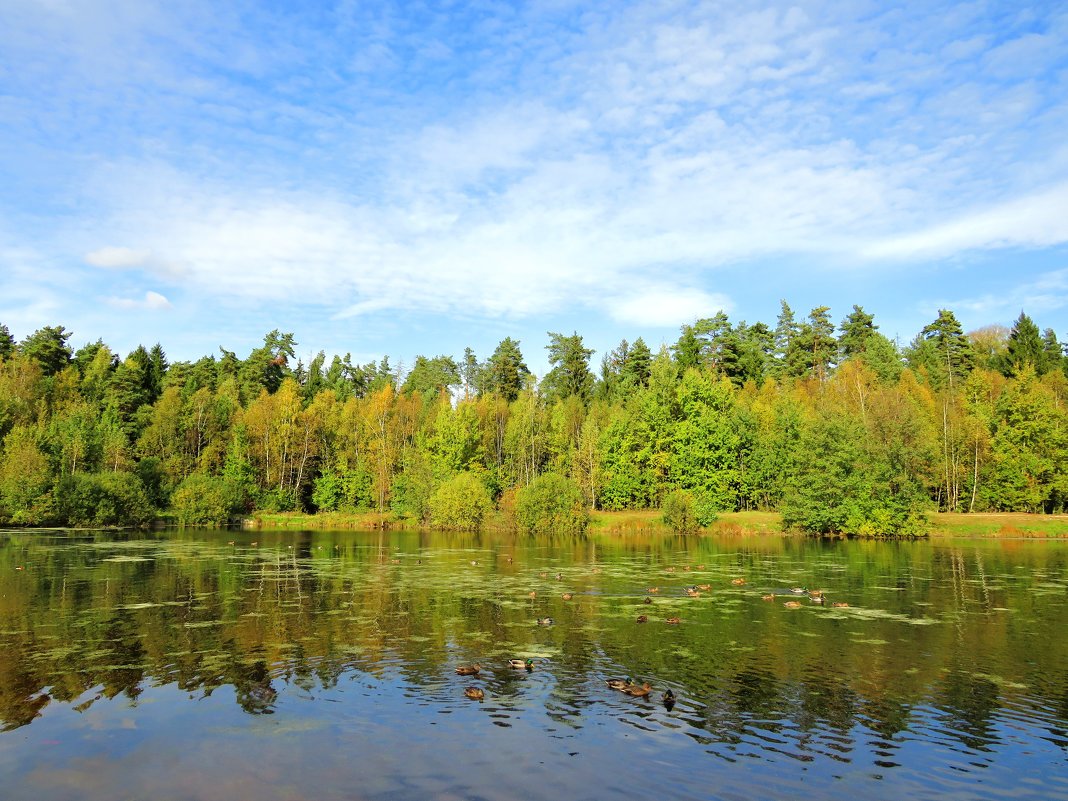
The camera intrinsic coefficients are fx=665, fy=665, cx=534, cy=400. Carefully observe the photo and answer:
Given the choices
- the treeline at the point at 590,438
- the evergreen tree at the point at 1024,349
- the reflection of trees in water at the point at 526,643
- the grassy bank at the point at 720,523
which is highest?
the evergreen tree at the point at 1024,349

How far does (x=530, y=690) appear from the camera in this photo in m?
16.0

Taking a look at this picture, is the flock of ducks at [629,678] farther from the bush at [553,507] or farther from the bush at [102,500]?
the bush at [102,500]

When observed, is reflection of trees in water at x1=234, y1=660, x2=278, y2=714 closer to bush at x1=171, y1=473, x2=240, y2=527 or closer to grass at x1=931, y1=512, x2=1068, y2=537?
grass at x1=931, y1=512, x2=1068, y2=537

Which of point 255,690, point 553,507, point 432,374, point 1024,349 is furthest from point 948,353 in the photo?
point 255,690

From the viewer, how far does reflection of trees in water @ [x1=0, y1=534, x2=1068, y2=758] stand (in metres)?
14.9

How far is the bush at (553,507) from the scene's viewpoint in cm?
7606

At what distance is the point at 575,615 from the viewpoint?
2523cm

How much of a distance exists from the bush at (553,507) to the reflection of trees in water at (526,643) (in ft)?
126

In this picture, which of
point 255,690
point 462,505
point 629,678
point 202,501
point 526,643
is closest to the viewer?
point 255,690

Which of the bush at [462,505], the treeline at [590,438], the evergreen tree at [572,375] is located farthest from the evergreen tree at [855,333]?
the bush at [462,505]

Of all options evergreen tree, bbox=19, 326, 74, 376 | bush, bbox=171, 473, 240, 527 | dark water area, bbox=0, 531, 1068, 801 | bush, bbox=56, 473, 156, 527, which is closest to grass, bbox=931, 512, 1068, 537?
dark water area, bbox=0, 531, 1068, 801

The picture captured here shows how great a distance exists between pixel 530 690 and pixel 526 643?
464 centimetres

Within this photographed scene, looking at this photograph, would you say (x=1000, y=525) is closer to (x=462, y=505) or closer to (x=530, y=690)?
(x=462, y=505)

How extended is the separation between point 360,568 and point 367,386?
11075 centimetres
